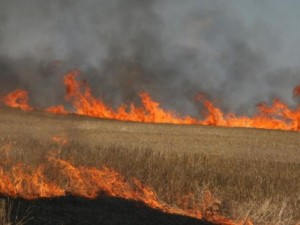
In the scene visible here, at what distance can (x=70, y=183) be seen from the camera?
46.5 feet

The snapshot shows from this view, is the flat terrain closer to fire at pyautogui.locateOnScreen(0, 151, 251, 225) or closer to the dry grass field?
the dry grass field

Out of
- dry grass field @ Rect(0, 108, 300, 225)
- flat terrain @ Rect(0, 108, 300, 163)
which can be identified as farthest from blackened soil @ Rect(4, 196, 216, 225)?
flat terrain @ Rect(0, 108, 300, 163)

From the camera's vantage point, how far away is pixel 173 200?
45.4 ft

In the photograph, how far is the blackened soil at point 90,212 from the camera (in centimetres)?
749

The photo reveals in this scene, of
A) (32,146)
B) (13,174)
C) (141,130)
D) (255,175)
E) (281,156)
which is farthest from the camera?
(141,130)

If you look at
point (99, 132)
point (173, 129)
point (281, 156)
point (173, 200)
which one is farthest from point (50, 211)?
point (173, 129)

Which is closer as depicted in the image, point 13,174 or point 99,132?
point 13,174

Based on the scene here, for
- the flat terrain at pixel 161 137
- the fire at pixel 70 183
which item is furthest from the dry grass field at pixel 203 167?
the fire at pixel 70 183

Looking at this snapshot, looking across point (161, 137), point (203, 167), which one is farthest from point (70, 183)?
point (161, 137)

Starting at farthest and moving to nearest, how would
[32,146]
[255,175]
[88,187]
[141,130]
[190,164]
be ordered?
1. [141,130]
2. [32,146]
3. [190,164]
4. [255,175]
5. [88,187]

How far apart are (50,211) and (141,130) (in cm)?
2893

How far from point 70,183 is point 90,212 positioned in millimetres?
6288

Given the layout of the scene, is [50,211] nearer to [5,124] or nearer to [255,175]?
[255,175]

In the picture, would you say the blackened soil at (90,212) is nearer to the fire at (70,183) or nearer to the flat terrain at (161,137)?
the fire at (70,183)
